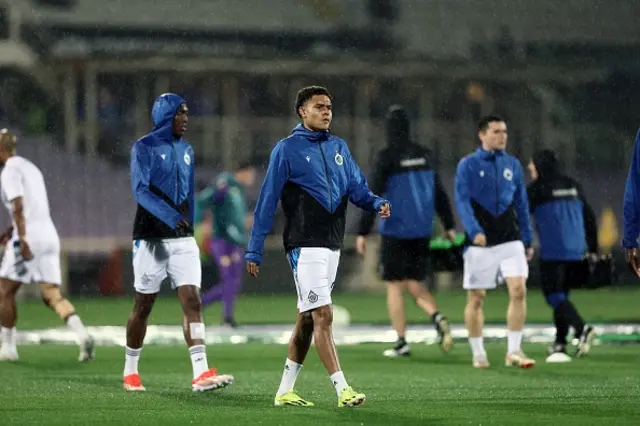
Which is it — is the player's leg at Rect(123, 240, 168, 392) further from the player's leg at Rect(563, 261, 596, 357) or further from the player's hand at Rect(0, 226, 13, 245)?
the player's leg at Rect(563, 261, 596, 357)

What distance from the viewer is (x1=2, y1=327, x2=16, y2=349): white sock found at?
590 inches

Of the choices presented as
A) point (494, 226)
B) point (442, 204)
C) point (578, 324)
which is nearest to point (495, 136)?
point (494, 226)

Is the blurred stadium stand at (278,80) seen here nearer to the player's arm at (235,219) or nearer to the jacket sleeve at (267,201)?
the player's arm at (235,219)

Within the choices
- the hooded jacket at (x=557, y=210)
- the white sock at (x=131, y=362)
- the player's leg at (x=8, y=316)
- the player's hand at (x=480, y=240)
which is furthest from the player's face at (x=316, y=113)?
the player's leg at (x=8, y=316)

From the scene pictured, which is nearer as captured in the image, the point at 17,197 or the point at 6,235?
the point at 17,197

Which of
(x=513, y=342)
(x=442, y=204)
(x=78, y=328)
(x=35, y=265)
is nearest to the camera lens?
(x=513, y=342)

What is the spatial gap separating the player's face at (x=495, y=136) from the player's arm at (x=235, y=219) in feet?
21.9

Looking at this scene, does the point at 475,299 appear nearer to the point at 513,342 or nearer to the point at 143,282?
the point at 513,342

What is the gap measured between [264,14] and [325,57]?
2.78 meters

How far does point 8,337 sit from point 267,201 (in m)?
6.21

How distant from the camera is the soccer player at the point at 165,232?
1116 centimetres

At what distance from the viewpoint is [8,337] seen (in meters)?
15.0

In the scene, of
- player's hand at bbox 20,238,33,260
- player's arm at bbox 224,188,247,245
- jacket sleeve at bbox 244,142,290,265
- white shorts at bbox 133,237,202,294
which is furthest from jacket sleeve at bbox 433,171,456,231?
jacket sleeve at bbox 244,142,290,265

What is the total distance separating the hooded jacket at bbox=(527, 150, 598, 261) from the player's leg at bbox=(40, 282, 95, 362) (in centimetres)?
472
